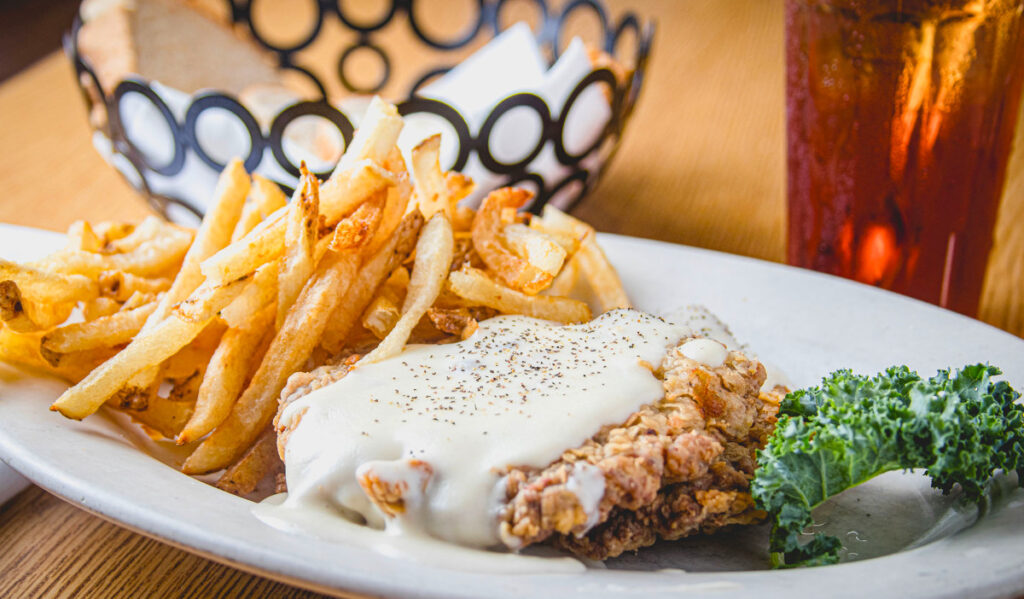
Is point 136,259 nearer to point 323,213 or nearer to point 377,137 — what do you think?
point 323,213

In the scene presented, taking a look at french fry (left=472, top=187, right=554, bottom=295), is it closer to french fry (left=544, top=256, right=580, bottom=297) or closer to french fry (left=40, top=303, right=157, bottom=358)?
french fry (left=544, top=256, right=580, bottom=297)

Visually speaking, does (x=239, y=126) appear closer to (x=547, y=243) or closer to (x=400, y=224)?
(x=400, y=224)

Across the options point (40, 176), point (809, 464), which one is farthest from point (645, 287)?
point (40, 176)

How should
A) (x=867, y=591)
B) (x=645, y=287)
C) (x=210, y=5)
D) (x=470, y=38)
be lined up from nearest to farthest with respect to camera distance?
(x=867, y=591)
(x=645, y=287)
(x=210, y=5)
(x=470, y=38)

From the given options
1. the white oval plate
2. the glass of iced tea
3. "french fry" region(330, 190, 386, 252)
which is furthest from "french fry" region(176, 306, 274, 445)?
the glass of iced tea

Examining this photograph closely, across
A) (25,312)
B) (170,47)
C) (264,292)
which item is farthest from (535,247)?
(170,47)
